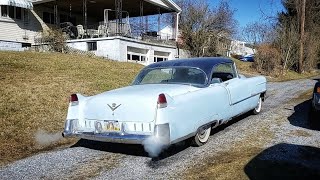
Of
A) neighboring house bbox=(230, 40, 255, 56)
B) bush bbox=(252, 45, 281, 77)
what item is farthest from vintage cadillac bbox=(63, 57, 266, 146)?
neighboring house bbox=(230, 40, 255, 56)

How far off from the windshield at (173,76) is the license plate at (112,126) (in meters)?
1.72

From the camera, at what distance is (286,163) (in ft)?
17.4

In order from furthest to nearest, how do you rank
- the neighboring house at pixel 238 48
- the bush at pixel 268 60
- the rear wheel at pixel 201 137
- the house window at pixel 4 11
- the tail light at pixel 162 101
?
the neighboring house at pixel 238 48
the bush at pixel 268 60
the house window at pixel 4 11
the rear wheel at pixel 201 137
the tail light at pixel 162 101

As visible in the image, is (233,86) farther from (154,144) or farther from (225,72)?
(154,144)

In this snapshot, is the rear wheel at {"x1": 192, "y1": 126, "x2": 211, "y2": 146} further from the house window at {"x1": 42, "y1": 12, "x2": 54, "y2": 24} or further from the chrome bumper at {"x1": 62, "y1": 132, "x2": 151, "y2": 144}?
the house window at {"x1": 42, "y1": 12, "x2": 54, "y2": 24}

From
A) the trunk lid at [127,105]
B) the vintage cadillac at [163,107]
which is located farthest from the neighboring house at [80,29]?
the trunk lid at [127,105]

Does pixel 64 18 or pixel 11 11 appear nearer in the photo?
pixel 11 11

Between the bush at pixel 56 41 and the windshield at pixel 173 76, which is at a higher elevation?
the bush at pixel 56 41

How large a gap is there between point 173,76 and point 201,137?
140cm

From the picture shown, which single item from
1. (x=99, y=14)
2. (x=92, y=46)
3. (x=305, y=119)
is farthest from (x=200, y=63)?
(x=99, y=14)

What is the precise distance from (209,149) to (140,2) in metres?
21.2

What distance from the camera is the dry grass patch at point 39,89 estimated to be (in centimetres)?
721

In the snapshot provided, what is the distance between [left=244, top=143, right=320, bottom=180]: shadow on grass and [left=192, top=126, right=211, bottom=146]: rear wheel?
1.02m

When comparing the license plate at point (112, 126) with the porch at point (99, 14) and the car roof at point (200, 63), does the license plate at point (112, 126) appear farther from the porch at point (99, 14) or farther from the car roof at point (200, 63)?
the porch at point (99, 14)
